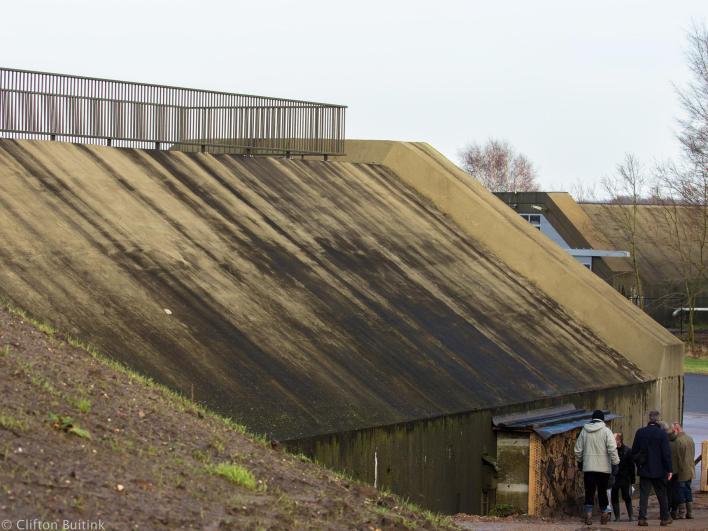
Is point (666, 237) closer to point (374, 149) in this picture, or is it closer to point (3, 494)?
point (374, 149)

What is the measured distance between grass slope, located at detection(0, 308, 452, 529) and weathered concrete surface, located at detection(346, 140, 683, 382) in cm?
1285

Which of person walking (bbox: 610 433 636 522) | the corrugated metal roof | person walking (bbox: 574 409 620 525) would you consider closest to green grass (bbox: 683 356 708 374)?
the corrugated metal roof

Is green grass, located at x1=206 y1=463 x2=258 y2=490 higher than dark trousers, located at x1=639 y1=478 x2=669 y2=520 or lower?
higher

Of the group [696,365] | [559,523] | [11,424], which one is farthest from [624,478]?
[696,365]

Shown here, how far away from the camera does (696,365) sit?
4453cm

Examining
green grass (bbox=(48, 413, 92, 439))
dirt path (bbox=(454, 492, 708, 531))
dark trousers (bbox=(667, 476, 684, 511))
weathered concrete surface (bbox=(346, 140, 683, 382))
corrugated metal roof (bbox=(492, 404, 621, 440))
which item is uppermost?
weathered concrete surface (bbox=(346, 140, 683, 382))

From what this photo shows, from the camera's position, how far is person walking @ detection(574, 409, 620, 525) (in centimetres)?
1573

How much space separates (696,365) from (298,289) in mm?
28678

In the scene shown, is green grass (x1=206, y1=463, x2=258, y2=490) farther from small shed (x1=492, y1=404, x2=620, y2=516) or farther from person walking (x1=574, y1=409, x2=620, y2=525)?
small shed (x1=492, y1=404, x2=620, y2=516)

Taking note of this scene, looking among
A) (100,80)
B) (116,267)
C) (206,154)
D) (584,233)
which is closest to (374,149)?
(206,154)

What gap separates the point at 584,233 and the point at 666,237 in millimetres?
3987

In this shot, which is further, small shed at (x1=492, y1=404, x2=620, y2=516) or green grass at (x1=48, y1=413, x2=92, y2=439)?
small shed at (x1=492, y1=404, x2=620, y2=516)

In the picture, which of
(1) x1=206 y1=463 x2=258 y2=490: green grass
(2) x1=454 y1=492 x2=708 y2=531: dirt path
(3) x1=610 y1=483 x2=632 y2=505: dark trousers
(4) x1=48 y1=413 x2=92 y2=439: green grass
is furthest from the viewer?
(3) x1=610 y1=483 x2=632 y2=505: dark trousers

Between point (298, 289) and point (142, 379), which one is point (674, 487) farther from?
point (142, 379)
